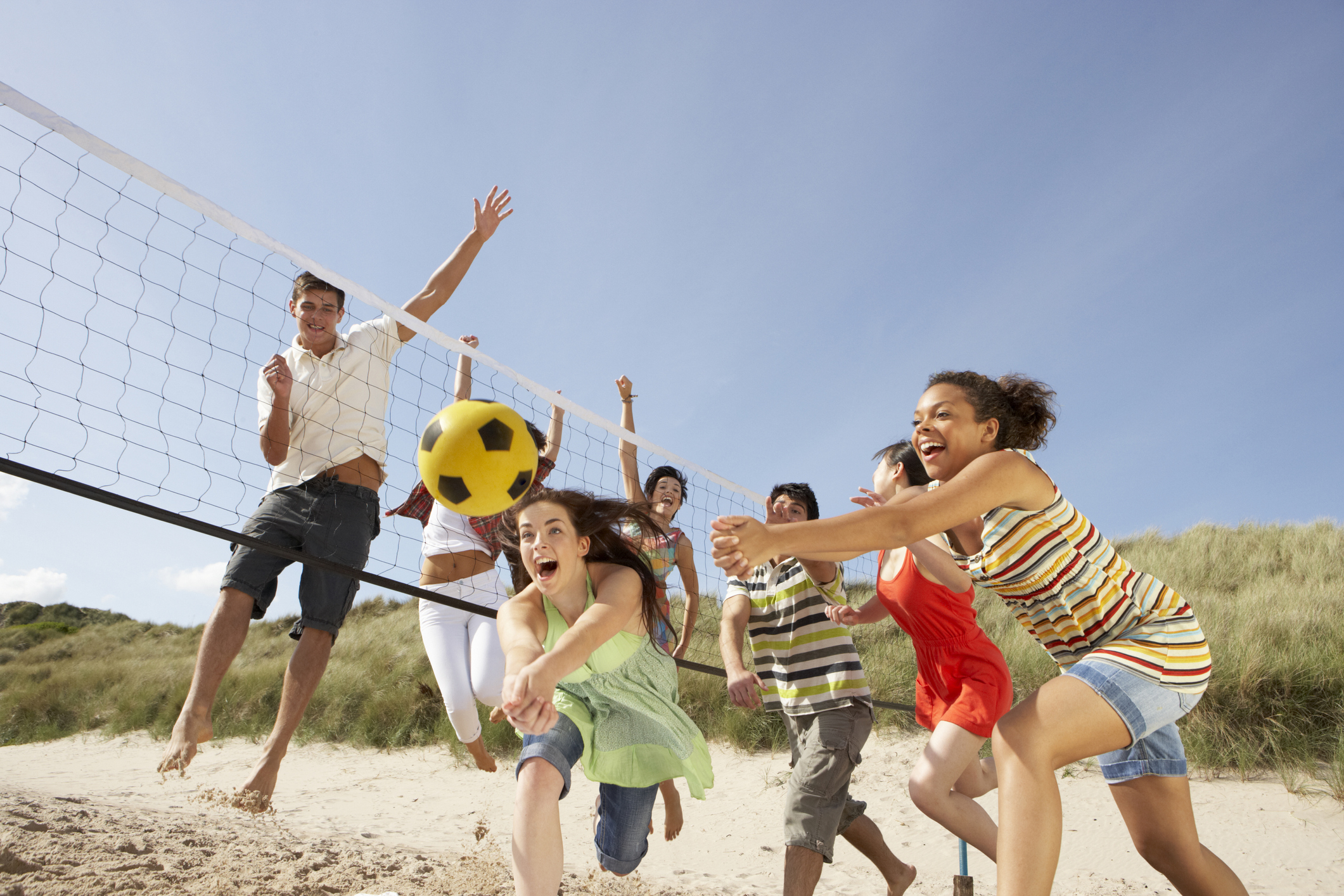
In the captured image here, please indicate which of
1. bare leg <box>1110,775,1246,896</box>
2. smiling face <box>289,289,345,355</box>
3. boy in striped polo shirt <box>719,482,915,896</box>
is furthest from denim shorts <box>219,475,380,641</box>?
bare leg <box>1110,775,1246,896</box>

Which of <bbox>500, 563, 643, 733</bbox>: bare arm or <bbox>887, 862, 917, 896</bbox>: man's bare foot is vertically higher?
<bbox>500, 563, 643, 733</bbox>: bare arm

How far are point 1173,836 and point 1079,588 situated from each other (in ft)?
2.26

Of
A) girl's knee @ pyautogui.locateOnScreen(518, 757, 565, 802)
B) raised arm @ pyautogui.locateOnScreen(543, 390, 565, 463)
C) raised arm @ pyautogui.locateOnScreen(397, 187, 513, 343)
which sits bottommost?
girl's knee @ pyautogui.locateOnScreen(518, 757, 565, 802)

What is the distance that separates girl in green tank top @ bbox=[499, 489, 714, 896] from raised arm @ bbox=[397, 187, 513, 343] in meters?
1.57

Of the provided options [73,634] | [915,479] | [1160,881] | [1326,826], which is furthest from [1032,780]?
[73,634]

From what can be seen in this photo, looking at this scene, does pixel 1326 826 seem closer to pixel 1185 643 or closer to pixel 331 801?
pixel 1185 643

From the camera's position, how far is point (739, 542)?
6.21ft

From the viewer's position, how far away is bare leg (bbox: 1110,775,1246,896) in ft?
7.02

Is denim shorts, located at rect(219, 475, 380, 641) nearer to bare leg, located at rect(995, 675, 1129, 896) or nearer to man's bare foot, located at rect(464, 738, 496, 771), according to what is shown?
man's bare foot, located at rect(464, 738, 496, 771)

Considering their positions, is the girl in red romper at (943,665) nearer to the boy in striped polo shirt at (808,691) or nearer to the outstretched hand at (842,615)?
the outstretched hand at (842,615)

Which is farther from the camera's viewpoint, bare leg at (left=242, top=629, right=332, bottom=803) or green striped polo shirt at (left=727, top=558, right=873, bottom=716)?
green striped polo shirt at (left=727, top=558, right=873, bottom=716)

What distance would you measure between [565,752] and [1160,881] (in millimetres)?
3824

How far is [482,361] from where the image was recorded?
4.25 meters

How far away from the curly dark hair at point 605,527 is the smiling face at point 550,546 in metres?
0.04
